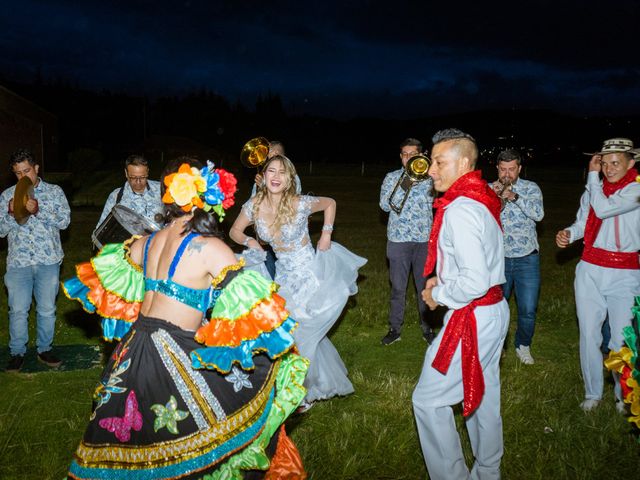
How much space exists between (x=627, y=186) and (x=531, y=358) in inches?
98.2

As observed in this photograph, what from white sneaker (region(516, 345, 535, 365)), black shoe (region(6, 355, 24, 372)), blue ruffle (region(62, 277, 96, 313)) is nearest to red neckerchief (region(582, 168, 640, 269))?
white sneaker (region(516, 345, 535, 365))

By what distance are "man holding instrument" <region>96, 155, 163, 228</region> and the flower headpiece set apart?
291 centimetres

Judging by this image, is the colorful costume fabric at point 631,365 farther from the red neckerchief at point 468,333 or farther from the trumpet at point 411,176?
the trumpet at point 411,176

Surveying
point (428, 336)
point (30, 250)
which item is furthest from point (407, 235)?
point (30, 250)

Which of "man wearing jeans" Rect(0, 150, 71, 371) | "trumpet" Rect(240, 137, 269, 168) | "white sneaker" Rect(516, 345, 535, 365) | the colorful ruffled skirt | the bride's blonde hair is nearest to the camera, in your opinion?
the colorful ruffled skirt

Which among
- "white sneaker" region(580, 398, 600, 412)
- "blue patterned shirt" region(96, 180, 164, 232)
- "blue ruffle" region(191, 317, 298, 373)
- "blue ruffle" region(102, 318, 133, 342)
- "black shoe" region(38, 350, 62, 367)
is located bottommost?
"black shoe" region(38, 350, 62, 367)

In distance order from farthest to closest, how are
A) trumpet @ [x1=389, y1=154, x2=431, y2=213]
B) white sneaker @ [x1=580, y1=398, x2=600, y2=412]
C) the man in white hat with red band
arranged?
trumpet @ [x1=389, y1=154, x2=431, y2=213] < white sneaker @ [x1=580, y1=398, x2=600, y2=412] < the man in white hat with red band

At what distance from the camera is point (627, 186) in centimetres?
466

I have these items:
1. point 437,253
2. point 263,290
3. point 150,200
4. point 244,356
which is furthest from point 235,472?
point 150,200

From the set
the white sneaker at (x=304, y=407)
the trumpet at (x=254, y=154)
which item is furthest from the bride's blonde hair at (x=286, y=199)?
the trumpet at (x=254, y=154)

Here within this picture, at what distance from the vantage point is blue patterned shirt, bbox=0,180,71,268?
18.3 ft

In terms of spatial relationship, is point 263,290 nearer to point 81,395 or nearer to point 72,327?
point 81,395

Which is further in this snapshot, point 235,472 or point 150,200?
point 150,200

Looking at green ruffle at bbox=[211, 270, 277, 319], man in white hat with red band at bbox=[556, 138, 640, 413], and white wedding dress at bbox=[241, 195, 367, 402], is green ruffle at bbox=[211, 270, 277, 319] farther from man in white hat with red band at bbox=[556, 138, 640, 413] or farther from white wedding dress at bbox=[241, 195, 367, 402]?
man in white hat with red band at bbox=[556, 138, 640, 413]
